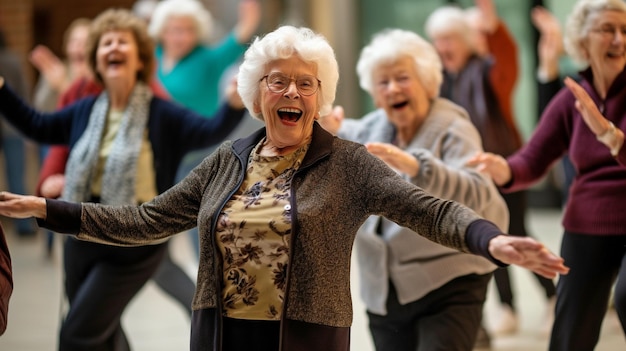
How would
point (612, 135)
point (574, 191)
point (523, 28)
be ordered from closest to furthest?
1. point (612, 135)
2. point (574, 191)
3. point (523, 28)

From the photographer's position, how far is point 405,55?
146 inches

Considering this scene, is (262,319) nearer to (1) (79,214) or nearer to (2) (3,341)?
(1) (79,214)

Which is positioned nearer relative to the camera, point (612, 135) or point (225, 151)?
point (225, 151)

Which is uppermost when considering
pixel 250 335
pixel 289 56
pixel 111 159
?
pixel 289 56

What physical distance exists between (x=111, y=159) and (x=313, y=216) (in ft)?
4.82

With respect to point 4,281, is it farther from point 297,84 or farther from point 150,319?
point 150,319

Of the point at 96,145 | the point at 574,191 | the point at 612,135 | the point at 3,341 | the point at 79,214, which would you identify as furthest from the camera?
the point at 3,341

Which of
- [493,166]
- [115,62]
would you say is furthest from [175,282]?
[493,166]

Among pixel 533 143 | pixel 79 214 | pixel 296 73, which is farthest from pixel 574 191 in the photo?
pixel 79 214

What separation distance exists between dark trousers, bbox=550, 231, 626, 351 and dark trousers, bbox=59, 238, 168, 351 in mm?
1566

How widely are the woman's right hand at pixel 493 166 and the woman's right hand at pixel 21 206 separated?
4.80 ft

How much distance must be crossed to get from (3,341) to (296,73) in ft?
10.7

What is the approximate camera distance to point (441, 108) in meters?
3.72

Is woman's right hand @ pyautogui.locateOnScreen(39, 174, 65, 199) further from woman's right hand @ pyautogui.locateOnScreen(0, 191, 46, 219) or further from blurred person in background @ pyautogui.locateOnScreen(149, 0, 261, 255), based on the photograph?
blurred person in background @ pyautogui.locateOnScreen(149, 0, 261, 255)
